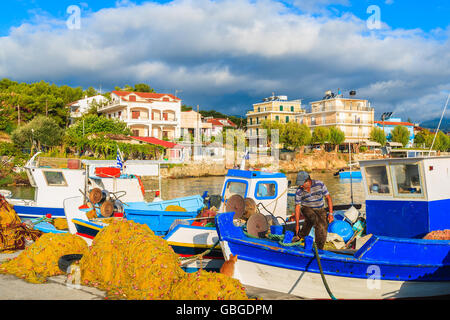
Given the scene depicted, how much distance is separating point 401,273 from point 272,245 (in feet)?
7.43

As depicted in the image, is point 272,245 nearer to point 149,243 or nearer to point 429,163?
point 149,243

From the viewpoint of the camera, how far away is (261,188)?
11047 millimetres

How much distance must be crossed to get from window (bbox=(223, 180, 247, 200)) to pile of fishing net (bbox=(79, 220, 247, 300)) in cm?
431

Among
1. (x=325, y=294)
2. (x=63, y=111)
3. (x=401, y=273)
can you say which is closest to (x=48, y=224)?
(x=325, y=294)

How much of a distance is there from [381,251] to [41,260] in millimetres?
6691

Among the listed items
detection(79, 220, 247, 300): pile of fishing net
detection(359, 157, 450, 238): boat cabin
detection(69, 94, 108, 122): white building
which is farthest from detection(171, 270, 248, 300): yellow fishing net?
detection(69, 94, 108, 122): white building

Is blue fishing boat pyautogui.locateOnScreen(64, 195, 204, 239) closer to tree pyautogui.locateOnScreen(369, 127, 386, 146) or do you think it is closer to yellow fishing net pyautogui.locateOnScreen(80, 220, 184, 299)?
yellow fishing net pyautogui.locateOnScreen(80, 220, 184, 299)

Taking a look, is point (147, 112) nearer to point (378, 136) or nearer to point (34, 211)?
point (378, 136)

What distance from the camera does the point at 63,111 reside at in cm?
5631

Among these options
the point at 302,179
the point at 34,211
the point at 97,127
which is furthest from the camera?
the point at 97,127

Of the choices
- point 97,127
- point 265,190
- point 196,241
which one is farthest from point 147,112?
point 196,241

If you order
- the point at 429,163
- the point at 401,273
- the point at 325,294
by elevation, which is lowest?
the point at 325,294

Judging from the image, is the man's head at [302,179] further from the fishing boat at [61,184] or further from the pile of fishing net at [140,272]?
the fishing boat at [61,184]

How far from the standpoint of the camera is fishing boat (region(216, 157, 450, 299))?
253 inches
